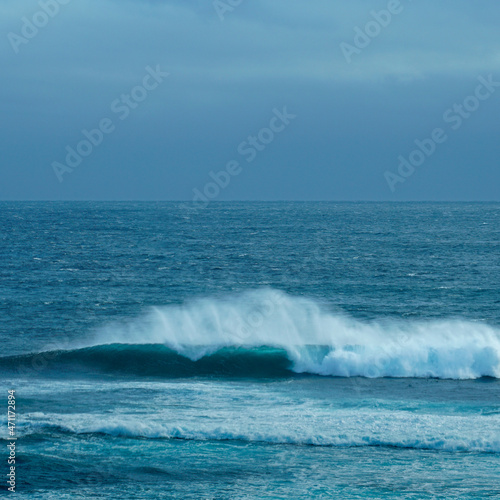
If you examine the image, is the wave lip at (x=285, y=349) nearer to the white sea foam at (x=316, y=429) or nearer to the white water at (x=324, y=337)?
the white water at (x=324, y=337)

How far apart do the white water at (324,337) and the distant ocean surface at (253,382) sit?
9 cm

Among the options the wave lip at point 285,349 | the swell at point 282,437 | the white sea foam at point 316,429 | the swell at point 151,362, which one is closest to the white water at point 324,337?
the wave lip at point 285,349

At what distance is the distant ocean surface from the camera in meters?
15.7

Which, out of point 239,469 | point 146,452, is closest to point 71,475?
point 146,452

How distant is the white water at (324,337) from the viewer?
2542 centimetres

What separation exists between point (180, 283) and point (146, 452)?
29.9 meters

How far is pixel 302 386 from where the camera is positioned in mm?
23859

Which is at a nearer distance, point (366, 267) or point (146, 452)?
point (146, 452)

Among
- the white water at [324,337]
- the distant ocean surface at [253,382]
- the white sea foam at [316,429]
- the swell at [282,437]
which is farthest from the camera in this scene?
the white water at [324,337]

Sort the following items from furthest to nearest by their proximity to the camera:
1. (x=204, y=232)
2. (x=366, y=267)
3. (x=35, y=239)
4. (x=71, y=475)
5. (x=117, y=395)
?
(x=204, y=232) → (x=35, y=239) → (x=366, y=267) → (x=117, y=395) → (x=71, y=475)

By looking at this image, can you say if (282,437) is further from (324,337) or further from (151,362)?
(324,337)

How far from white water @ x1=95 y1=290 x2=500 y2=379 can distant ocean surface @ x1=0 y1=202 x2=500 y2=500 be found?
0.09m

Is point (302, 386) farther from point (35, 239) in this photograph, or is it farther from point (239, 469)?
point (35, 239)

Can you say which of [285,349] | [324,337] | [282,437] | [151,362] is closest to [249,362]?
[285,349]
